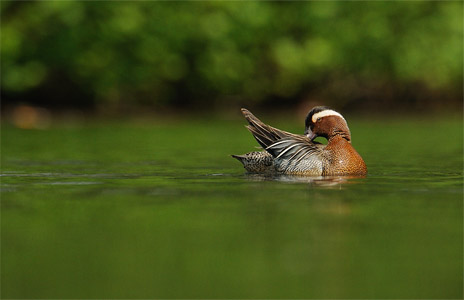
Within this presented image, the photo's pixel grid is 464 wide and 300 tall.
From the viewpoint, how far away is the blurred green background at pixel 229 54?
36.7 meters

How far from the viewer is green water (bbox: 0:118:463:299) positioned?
6285 mm

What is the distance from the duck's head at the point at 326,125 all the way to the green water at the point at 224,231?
77 centimetres

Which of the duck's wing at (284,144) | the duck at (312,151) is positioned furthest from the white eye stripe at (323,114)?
the duck's wing at (284,144)

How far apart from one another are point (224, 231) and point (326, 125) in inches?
→ 210

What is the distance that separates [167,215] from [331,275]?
295 centimetres

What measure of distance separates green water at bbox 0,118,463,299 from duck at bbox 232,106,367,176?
40 cm

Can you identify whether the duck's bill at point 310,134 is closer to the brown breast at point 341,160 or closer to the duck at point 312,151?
the duck at point 312,151

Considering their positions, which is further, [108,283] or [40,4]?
[40,4]

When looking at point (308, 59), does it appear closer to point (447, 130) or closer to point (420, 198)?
point (447, 130)

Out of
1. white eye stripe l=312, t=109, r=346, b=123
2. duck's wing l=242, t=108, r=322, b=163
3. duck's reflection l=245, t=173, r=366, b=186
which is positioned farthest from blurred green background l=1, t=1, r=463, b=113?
duck's reflection l=245, t=173, r=366, b=186

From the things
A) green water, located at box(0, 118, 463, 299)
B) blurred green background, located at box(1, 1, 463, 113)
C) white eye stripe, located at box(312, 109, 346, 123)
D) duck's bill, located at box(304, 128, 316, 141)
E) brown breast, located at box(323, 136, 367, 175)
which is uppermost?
blurred green background, located at box(1, 1, 463, 113)

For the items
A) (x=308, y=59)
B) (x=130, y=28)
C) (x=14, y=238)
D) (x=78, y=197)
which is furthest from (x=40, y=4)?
(x=14, y=238)

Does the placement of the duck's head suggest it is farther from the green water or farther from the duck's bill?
the green water

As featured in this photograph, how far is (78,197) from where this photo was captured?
10633 millimetres
